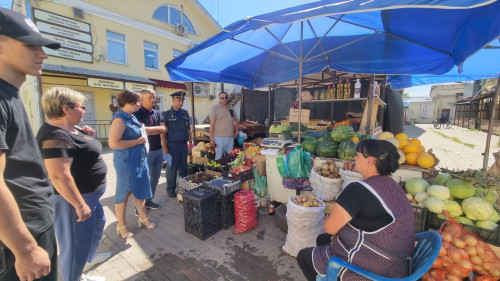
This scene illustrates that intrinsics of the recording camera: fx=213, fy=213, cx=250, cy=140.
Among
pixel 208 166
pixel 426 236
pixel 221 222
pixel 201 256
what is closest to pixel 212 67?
pixel 208 166

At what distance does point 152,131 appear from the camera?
365 cm

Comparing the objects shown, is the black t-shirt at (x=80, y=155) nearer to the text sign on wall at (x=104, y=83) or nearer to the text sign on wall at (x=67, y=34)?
the text sign on wall at (x=104, y=83)

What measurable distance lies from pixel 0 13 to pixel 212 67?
438cm

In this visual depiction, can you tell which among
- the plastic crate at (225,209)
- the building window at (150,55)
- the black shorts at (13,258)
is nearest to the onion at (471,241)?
the plastic crate at (225,209)

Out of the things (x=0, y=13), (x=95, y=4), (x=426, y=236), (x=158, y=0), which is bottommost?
(x=426, y=236)

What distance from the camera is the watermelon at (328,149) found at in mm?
3553

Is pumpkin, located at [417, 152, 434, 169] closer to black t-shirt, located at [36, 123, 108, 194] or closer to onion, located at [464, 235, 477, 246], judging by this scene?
onion, located at [464, 235, 477, 246]

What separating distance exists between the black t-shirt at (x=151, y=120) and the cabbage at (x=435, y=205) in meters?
4.14

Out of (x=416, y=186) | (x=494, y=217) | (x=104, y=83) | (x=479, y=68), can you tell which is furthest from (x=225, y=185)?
(x=104, y=83)

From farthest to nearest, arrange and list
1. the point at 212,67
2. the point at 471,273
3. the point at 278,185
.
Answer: the point at 212,67 → the point at 278,185 → the point at 471,273

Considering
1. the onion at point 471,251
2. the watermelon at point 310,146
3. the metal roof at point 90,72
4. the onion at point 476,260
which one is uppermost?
the metal roof at point 90,72

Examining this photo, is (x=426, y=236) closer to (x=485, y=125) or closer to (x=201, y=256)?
(x=201, y=256)

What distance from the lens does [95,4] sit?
1077 centimetres

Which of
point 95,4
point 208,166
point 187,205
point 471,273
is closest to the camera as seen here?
point 471,273
